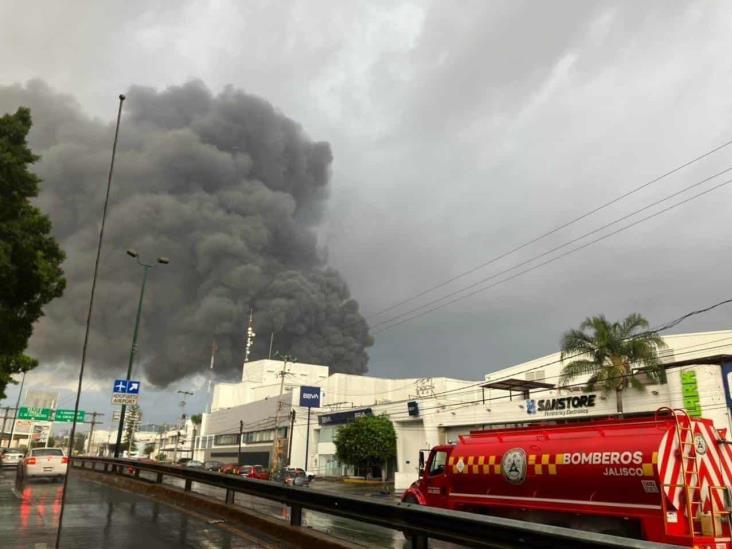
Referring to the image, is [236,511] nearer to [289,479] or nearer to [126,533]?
[126,533]

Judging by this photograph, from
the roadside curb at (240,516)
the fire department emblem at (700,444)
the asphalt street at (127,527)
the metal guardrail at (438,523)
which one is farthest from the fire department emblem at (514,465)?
the roadside curb at (240,516)

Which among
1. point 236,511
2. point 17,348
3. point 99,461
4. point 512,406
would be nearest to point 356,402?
point 512,406

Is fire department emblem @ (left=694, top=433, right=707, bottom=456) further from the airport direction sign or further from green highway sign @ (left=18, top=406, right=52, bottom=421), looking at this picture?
green highway sign @ (left=18, top=406, right=52, bottom=421)

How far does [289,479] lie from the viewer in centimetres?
3669

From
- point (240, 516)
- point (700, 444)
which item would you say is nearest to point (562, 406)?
point (700, 444)

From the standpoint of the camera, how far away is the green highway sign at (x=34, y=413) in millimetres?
59969

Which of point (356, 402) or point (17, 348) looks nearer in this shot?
point (17, 348)

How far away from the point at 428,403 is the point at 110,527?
6071cm

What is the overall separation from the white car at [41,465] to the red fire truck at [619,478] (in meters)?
15.9

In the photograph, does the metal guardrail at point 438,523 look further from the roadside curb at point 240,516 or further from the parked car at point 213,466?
the parked car at point 213,466

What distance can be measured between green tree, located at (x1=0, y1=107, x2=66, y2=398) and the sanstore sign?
98.7 feet

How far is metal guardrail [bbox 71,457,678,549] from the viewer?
15.9 ft

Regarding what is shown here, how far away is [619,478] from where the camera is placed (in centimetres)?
1033

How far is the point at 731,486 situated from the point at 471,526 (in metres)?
7.31
